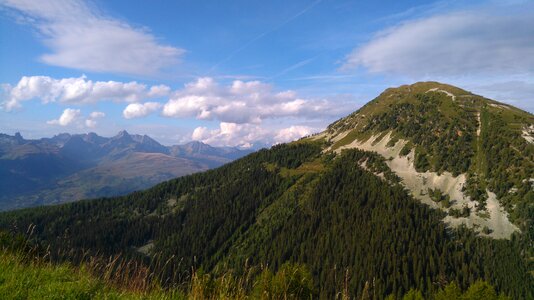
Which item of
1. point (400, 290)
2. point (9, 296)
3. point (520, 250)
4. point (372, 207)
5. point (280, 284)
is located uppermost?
point (9, 296)

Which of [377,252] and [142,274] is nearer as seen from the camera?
[142,274]

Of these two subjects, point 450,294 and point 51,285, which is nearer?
point 51,285

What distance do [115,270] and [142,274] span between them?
870 millimetres

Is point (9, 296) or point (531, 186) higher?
point (9, 296)

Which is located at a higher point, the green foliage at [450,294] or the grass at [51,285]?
the grass at [51,285]

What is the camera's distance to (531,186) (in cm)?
18112

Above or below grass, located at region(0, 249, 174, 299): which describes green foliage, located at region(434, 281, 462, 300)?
below

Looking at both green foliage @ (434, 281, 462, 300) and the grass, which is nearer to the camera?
the grass

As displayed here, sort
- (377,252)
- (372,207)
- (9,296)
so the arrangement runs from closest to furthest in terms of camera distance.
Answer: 1. (9,296)
2. (377,252)
3. (372,207)

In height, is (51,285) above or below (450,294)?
above

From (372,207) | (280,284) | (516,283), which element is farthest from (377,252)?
(280,284)

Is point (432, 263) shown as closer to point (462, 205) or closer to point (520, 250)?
point (520, 250)

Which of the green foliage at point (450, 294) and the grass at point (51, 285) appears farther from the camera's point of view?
the green foliage at point (450, 294)

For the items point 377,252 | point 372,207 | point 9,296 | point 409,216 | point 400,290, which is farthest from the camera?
point 372,207
